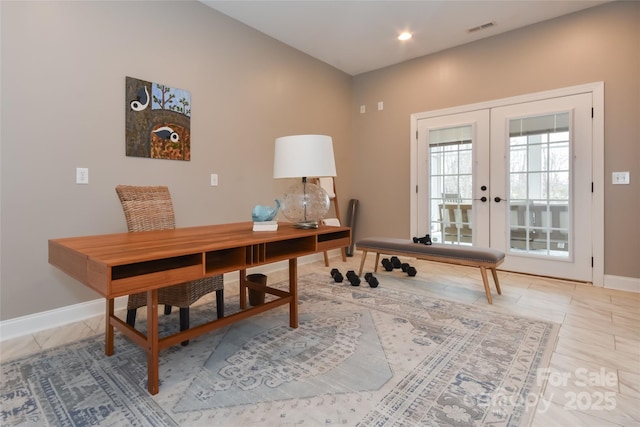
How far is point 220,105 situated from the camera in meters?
3.24

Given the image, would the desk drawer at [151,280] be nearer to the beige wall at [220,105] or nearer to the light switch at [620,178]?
the beige wall at [220,105]

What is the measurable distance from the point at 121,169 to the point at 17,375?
1.51 m

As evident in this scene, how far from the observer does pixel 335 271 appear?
3.43 metres

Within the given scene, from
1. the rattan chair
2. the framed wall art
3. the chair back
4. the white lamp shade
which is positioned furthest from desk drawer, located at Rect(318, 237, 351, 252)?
the framed wall art

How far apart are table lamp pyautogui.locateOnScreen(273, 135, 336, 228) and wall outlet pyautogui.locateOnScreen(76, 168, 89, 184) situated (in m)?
1.52

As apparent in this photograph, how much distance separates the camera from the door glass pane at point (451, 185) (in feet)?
13.1

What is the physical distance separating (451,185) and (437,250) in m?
1.52

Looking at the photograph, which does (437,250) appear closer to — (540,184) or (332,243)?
(332,243)

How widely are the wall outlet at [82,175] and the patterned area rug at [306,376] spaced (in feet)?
3.73

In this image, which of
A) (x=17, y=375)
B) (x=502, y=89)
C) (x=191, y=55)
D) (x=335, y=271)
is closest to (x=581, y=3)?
(x=502, y=89)

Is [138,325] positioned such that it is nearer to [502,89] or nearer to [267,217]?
[267,217]

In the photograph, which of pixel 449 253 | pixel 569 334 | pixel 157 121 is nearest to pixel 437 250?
pixel 449 253

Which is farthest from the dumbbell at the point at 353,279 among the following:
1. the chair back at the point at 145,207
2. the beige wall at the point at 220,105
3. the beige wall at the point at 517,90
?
the chair back at the point at 145,207

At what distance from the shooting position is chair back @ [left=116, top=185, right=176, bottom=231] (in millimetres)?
1957
